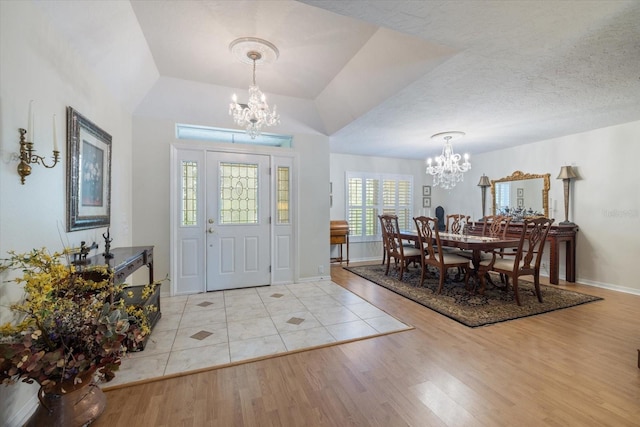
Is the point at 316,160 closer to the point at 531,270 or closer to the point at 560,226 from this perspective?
the point at 531,270

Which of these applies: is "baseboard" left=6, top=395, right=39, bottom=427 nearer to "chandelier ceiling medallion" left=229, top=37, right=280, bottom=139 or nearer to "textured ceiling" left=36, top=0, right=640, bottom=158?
"textured ceiling" left=36, top=0, right=640, bottom=158

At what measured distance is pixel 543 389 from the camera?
1.73 m

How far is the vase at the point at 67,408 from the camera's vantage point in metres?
1.26

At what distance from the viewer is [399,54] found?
2477 mm

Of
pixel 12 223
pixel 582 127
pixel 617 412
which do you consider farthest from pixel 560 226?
pixel 12 223

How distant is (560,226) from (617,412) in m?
3.59

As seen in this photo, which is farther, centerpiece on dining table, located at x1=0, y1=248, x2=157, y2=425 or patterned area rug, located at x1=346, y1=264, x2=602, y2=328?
patterned area rug, located at x1=346, y1=264, x2=602, y2=328

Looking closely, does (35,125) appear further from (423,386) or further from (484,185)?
(484,185)

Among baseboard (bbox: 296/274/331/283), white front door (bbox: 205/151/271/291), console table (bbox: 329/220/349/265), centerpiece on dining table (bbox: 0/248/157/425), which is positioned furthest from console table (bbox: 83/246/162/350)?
console table (bbox: 329/220/349/265)

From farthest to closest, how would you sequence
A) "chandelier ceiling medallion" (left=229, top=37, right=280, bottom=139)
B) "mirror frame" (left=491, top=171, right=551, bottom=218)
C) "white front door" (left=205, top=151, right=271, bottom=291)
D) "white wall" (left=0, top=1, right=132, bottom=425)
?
"mirror frame" (left=491, top=171, right=551, bottom=218), "white front door" (left=205, top=151, right=271, bottom=291), "chandelier ceiling medallion" (left=229, top=37, right=280, bottom=139), "white wall" (left=0, top=1, right=132, bottom=425)

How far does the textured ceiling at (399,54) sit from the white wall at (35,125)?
22 cm

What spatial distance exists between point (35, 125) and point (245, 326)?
219 centimetres

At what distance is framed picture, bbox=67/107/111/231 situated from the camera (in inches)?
77.3

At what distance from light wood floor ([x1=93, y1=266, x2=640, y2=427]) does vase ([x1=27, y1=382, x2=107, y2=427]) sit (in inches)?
7.5
